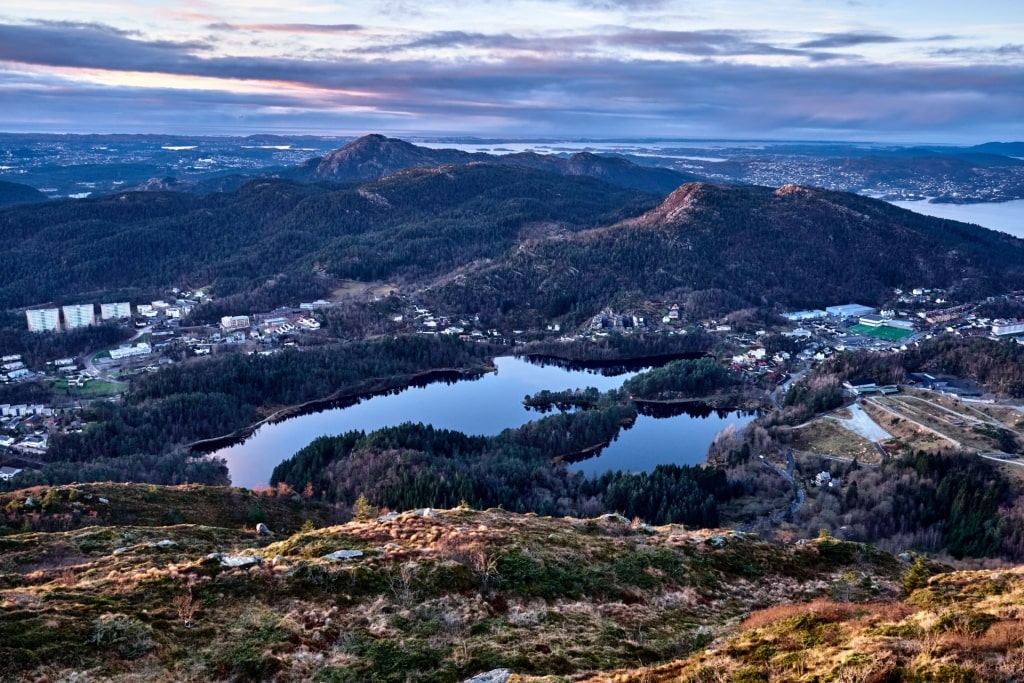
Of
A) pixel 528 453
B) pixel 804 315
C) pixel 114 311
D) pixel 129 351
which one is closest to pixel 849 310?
pixel 804 315

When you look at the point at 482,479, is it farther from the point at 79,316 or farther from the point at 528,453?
the point at 79,316

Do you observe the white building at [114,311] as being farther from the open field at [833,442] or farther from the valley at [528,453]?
the open field at [833,442]

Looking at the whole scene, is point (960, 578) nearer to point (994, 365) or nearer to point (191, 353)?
point (994, 365)

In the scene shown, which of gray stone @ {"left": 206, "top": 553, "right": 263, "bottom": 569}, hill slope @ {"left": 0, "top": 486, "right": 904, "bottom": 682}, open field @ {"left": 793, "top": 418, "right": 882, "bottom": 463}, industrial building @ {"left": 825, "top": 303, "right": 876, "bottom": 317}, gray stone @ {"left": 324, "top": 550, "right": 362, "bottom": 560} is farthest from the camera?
industrial building @ {"left": 825, "top": 303, "right": 876, "bottom": 317}

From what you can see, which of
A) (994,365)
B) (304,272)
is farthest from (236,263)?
(994,365)

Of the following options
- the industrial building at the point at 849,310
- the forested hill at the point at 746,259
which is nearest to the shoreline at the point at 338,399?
the forested hill at the point at 746,259

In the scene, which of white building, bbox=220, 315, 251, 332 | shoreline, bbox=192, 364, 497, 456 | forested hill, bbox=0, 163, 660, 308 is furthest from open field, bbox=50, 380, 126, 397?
forested hill, bbox=0, 163, 660, 308

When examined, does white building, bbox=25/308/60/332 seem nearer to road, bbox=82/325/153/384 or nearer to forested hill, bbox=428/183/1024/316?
road, bbox=82/325/153/384
